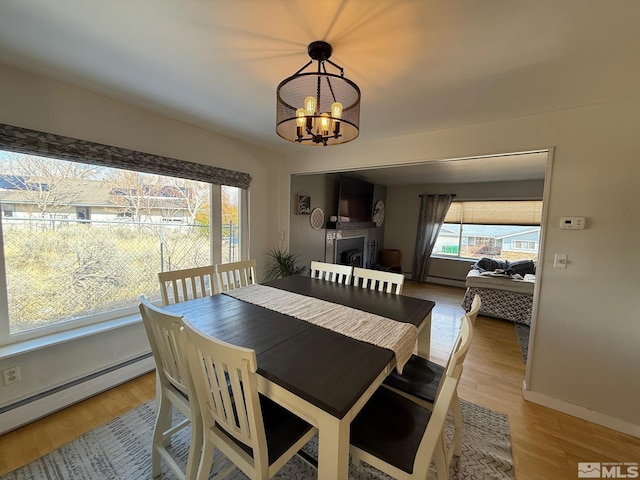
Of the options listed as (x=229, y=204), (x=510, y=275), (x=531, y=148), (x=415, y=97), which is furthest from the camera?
(x=510, y=275)

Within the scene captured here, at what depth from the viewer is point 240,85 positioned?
1728 millimetres

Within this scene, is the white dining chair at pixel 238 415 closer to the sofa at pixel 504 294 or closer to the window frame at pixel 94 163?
the window frame at pixel 94 163

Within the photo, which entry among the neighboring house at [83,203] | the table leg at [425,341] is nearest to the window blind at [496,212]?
the table leg at [425,341]

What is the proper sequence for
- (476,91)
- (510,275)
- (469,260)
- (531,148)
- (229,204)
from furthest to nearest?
(469,260)
(510,275)
(229,204)
(531,148)
(476,91)

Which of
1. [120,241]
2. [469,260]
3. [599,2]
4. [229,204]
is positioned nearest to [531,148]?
[599,2]

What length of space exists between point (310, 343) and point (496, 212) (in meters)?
5.64

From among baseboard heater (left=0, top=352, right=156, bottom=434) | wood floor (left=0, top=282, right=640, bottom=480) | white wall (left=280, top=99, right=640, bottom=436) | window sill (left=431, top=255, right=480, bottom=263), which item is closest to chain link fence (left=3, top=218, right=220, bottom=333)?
baseboard heater (left=0, top=352, right=156, bottom=434)

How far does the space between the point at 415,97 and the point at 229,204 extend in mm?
2260

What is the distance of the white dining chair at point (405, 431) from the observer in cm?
87

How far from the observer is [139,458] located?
1.49 m

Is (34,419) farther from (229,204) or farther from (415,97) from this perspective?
(415,97)

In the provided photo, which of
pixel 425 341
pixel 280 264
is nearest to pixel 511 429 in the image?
pixel 425 341

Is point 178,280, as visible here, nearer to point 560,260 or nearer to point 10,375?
point 10,375

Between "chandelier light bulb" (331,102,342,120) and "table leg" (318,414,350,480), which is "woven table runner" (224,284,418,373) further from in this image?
"chandelier light bulb" (331,102,342,120)
